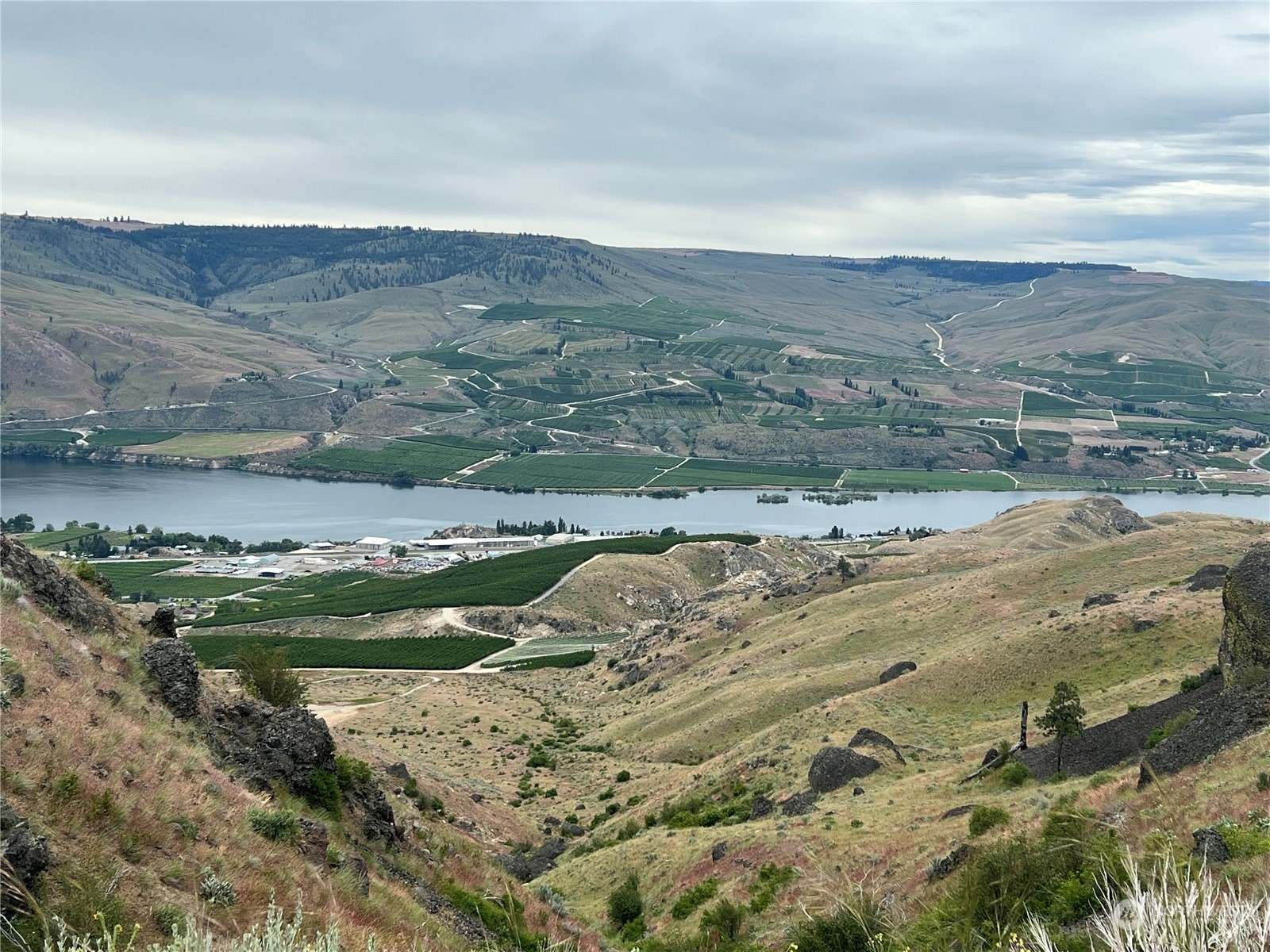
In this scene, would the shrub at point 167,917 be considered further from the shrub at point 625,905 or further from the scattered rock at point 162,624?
the shrub at point 625,905

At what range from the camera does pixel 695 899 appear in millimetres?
19578

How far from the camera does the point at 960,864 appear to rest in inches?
575

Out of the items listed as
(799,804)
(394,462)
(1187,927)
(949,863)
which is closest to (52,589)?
(949,863)

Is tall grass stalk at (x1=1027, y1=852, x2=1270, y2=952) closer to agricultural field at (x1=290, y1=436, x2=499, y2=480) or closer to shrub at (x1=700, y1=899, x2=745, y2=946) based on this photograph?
shrub at (x1=700, y1=899, x2=745, y2=946)

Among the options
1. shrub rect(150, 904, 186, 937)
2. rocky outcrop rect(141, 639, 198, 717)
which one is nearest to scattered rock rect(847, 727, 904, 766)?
rocky outcrop rect(141, 639, 198, 717)

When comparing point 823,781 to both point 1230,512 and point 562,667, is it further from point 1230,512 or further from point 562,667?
point 1230,512

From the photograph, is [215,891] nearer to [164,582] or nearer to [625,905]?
[625,905]

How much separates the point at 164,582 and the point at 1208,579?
106416 mm

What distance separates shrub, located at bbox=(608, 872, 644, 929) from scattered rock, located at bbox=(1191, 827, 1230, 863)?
1195cm

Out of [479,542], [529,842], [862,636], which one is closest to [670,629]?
[862,636]

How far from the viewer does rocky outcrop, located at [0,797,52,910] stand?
25.9 ft

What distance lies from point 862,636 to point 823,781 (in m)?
20.0

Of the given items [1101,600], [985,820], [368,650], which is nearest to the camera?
[985,820]

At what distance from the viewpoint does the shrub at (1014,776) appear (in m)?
20.7
